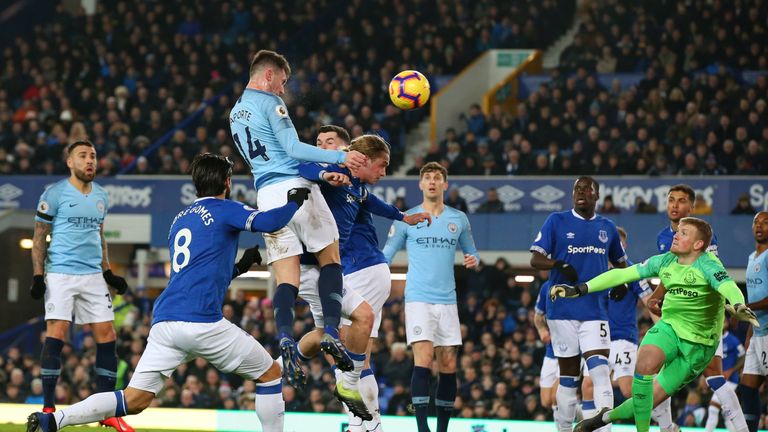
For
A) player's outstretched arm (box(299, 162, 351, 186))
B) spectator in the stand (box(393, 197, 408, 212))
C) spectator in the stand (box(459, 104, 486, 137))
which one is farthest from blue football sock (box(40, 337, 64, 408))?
spectator in the stand (box(459, 104, 486, 137))

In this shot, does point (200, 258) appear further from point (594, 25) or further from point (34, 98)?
point (34, 98)

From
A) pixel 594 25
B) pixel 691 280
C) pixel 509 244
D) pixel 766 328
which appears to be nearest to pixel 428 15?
pixel 594 25

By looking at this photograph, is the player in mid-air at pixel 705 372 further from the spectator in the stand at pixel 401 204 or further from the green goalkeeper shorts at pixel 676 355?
the spectator in the stand at pixel 401 204

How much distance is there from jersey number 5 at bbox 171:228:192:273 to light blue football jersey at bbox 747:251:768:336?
245 inches

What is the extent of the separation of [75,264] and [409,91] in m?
3.52

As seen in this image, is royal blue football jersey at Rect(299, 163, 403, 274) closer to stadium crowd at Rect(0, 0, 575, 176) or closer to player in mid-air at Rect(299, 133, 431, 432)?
player in mid-air at Rect(299, 133, 431, 432)

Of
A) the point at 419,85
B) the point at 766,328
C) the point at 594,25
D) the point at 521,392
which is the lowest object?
the point at 521,392

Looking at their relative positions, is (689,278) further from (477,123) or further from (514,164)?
(477,123)

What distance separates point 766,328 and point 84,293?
6702 millimetres

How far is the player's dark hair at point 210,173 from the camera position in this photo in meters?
7.73

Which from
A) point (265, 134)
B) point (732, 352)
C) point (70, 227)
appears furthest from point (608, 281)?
point (732, 352)

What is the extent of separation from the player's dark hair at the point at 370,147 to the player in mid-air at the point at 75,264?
9.92ft

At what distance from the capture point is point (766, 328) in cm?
1115

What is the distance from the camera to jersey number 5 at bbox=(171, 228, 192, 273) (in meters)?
7.57
